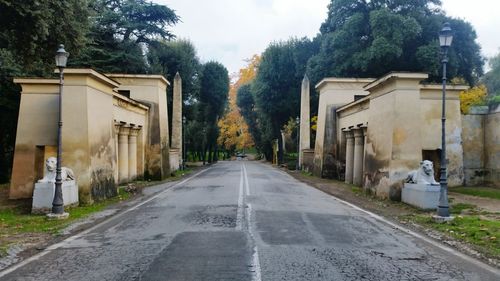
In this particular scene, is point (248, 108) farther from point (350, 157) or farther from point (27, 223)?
point (27, 223)

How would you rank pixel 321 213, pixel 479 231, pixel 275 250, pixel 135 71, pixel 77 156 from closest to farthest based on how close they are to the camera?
pixel 275 250, pixel 479 231, pixel 321 213, pixel 77 156, pixel 135 71

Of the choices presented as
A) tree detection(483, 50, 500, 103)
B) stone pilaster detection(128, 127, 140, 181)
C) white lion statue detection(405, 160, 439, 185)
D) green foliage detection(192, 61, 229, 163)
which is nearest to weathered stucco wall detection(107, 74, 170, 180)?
stone pilaster detection(128, 127, 140, 181)

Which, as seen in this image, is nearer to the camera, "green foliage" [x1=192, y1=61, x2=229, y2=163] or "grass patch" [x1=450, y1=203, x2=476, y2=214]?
"grass patch" [x1=450, y1=203, x2=476, y2=214]

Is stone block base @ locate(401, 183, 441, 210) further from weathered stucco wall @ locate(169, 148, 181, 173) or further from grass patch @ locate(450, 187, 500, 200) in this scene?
weathered stucco wall @ locate(169, 148, 181, 173)

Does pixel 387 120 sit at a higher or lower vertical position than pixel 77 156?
higher

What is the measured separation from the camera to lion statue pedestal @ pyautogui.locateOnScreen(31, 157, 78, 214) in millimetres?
13711

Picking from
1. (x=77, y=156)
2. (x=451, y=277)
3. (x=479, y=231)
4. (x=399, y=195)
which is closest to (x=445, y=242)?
(x=479, y=231)

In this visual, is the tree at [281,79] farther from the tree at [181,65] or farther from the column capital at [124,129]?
the column capital at [124,129]

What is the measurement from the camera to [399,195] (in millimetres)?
16547

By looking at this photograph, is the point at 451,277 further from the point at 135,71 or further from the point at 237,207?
the point at 135,71

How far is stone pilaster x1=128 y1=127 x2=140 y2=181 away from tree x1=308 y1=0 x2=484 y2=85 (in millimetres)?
15699

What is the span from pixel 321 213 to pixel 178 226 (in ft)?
14.3

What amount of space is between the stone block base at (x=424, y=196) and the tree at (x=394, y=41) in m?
17.0

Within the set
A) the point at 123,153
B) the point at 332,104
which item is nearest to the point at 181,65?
the point at 332,104
